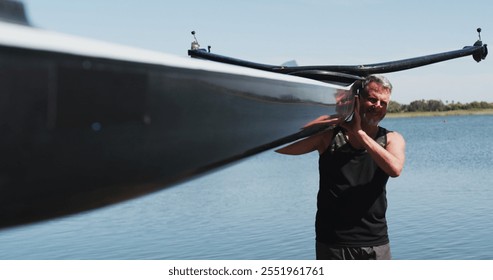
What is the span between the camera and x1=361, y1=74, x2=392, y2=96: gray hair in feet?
6.10

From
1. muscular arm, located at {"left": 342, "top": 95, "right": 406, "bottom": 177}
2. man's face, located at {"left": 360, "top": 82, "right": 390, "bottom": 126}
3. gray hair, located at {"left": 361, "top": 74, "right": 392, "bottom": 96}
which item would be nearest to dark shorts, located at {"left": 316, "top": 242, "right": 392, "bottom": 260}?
muscular arm, located at {"left": 342, "top": 95, "right": 406, "bottom": 177}

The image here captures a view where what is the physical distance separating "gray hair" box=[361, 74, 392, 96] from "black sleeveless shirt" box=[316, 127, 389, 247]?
0.38 m

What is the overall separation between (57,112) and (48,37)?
46mm

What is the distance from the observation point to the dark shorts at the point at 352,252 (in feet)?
8.96

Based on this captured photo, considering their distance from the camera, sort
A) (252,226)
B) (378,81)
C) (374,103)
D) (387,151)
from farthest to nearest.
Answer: (252,226)
(387,151)
(374,103)
(378,81)

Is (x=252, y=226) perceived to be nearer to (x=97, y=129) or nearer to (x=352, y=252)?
(x=352, y=252)

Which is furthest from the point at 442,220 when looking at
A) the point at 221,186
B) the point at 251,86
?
the point at 251,86

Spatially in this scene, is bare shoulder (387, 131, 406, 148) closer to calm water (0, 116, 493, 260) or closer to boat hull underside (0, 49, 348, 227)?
boat hull underside (0, 49, 348, 227)

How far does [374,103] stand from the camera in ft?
7.41

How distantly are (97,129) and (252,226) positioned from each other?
1168 centimetres

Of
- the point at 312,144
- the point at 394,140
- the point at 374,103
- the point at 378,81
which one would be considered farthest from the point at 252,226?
the point at 378,81

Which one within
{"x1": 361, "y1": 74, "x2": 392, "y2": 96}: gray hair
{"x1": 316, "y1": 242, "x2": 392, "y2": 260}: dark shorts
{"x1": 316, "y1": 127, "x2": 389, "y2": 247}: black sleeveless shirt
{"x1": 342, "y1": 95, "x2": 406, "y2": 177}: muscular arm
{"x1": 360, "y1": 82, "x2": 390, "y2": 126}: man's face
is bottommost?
{"x1": 316, "y1": 242, "x2": 392, "y2": 260}: dark shorts

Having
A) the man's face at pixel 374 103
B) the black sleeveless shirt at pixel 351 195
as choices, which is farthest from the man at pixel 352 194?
the man's face at pixel 374 103

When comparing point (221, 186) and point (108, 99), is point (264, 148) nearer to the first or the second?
point (108, 99)
